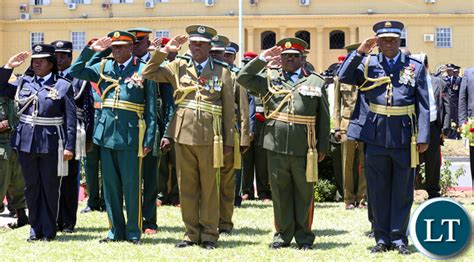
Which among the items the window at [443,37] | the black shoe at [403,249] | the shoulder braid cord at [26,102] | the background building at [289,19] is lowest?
the black shoe at [403,249]

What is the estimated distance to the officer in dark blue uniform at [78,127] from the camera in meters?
10.1

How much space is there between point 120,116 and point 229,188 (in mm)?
1767

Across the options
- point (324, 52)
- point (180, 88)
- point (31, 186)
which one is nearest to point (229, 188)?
point (180, 88)

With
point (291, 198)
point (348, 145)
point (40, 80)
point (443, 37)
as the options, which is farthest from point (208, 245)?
Answer: point (443, 37)

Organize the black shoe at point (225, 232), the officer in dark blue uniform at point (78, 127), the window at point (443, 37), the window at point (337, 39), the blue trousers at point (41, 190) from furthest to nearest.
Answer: the window at point (337, 39) < the window at point (443, 37) < the officer in dark blue uniform at point (78, 127) < the black shoe at point (225, 232) < the blue trousers at point (41, 190)

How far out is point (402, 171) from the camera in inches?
330

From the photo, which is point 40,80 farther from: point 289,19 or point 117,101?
point 289,19

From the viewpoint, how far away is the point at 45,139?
920 centimetres

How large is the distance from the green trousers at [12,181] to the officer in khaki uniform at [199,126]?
3035 millimetres

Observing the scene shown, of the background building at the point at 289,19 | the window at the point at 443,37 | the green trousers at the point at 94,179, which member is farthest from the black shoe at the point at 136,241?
the window at the point at 443,37

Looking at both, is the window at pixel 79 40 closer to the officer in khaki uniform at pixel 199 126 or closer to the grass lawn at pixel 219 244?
the grass lawn at pixel 219 244

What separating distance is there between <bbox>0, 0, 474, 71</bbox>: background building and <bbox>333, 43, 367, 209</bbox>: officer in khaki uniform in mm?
42306

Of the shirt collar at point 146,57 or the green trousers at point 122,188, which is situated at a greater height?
A: the shirt collar at point 146,57

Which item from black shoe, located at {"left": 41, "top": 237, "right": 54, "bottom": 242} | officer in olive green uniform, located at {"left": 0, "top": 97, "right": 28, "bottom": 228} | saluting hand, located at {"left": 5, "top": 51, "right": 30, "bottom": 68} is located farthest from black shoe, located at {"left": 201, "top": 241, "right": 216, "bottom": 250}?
officer in olive green uniform, located at {"left": 0, "top": 97, "right": 28, "bottom": 228}
